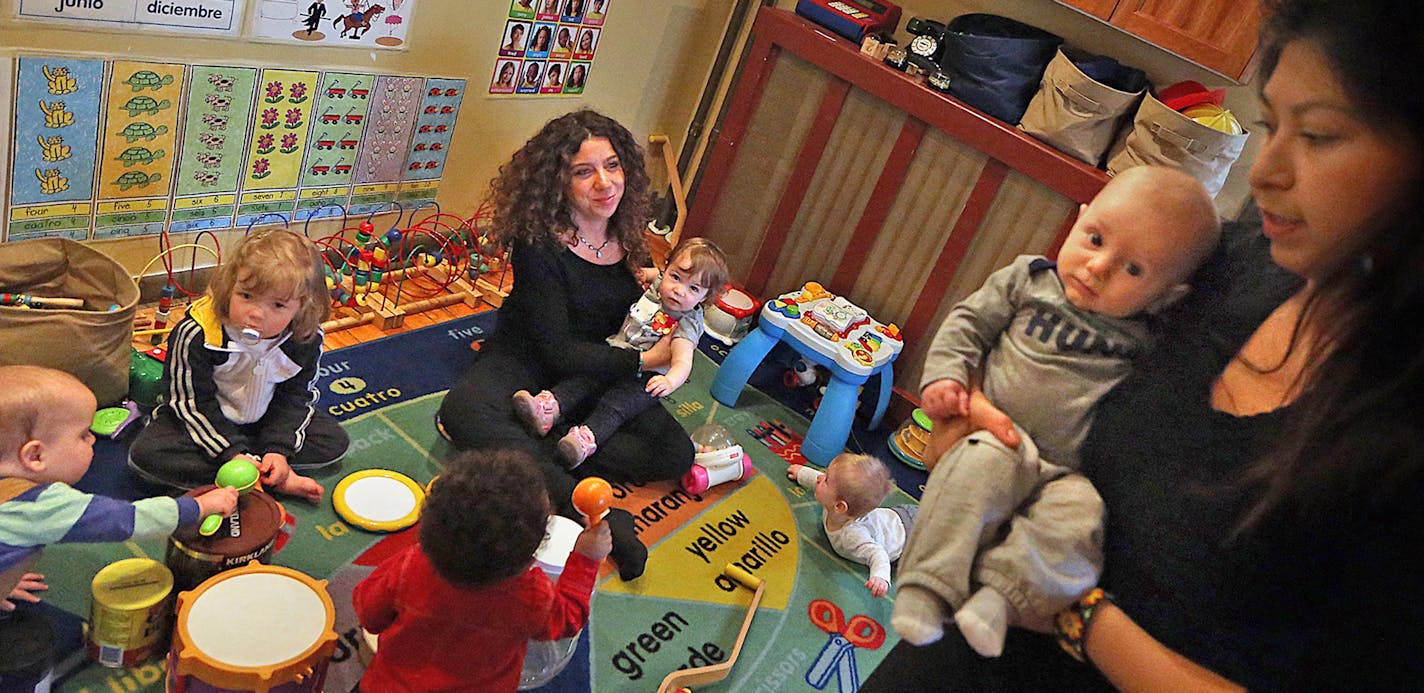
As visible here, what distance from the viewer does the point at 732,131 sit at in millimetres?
3428

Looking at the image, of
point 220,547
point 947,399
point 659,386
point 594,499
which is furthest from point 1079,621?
point 659,386

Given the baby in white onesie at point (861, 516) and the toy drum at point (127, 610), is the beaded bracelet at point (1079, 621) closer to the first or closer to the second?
the toy drum at point (127, 610)

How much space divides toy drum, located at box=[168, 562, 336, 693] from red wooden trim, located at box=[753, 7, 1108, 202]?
2.23 metres

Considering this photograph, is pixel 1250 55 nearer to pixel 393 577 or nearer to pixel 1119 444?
pixel 1119 444

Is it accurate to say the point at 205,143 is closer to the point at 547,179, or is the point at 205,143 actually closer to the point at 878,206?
the point at 547,179

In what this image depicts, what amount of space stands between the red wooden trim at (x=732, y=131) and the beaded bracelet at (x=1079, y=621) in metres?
2.69

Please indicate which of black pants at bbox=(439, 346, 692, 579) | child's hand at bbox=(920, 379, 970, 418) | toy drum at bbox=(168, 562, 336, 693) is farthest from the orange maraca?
child's hand at bbox=(920, 379, 970, 418)

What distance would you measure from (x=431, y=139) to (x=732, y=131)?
105 cm

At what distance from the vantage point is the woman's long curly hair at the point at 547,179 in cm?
251

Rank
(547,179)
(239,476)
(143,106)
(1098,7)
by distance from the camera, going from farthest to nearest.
Result: 1. (1098,7)
2. (547,179)
3. (143,106)
4. (239,476)

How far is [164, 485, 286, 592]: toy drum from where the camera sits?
164 centimetres

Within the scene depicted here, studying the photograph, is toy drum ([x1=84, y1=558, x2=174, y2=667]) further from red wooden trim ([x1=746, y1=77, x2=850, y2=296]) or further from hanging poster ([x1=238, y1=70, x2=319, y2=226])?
red wooden trim ([x1=746, y1=77, x2=850, y2=296])

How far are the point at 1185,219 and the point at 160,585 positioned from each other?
5.35 feet

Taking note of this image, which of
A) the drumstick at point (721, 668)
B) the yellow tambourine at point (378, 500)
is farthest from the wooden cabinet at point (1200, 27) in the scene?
the yellow tambourine at point (378, 500)
